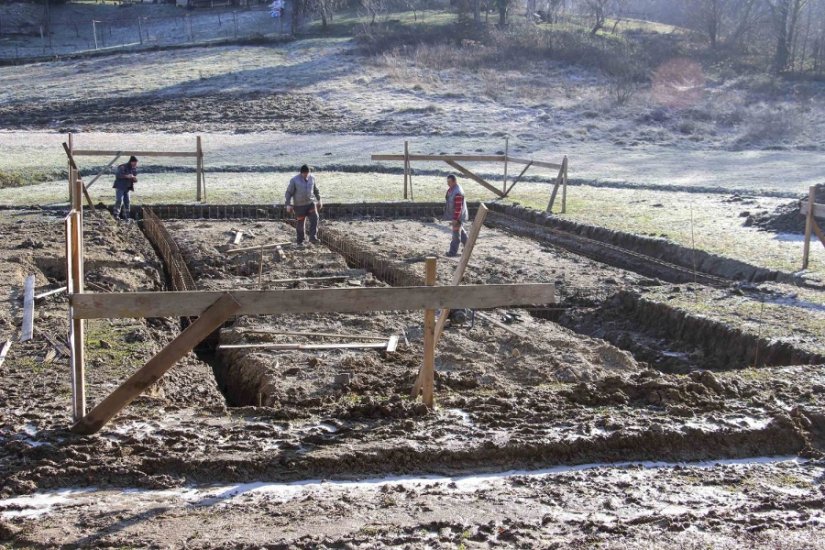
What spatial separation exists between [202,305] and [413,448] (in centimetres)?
173

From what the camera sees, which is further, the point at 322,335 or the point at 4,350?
the point at 322,335

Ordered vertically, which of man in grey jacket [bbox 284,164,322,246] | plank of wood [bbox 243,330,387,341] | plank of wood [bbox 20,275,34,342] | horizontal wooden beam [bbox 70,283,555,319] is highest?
horizontal wooden beam [bbox 70,283,555,319]

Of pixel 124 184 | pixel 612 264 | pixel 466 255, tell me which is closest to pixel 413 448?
pixel 466 255

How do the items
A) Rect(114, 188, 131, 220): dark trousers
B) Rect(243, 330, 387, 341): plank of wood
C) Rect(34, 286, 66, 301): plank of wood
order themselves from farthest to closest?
1. Rect(114, 188, 131, 220): dark trousers
2. Rect(34, 286, 66, 301): plank of wood
3. Rect(243, 330, 387, 341): plank of wood

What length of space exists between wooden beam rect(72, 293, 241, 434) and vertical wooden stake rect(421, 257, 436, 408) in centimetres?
141

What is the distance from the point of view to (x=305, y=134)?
1409 inches

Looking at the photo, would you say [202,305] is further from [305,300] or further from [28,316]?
[28,316]

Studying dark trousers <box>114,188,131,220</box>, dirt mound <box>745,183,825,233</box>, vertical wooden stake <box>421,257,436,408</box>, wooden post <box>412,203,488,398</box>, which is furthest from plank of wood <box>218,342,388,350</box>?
dark trousers <box>114,188,131,220</box>

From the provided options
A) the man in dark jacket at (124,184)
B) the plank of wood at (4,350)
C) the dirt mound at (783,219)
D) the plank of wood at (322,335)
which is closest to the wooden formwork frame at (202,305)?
the plank of wood at (4,350)

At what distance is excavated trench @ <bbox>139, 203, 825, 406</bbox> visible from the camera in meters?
10.2

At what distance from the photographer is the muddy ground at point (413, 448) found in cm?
548

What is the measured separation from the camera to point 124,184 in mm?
18688

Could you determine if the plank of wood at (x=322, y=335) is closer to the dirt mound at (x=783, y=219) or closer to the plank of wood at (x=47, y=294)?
the plank of wood at (x=47, y=294)

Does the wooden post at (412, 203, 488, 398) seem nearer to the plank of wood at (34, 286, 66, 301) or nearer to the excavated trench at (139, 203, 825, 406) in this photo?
the excavated trench at (139, 203, 825, 406)
